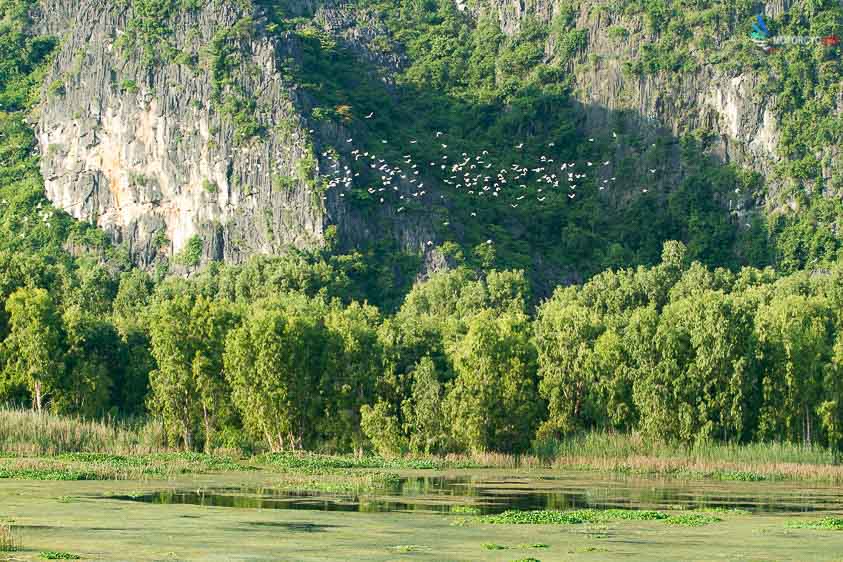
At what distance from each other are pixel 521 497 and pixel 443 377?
3822 cm

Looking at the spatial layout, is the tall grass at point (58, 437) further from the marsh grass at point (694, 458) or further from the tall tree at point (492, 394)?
the marsh grass at point (694, 458)

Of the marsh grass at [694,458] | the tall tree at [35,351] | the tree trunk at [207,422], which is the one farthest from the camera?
the tall tree at [35,351]

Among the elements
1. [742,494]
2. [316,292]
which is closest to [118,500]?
[742,494]

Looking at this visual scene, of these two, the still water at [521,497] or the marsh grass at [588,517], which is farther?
the still water at [521,497]

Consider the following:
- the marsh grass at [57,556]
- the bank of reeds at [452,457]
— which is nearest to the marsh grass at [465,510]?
the marsh grass at [57,556]

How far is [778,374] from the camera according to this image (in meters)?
115

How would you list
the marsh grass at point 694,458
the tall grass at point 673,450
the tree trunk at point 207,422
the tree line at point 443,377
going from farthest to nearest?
the tree trunk at point 207,422 → the tree line at point 443,377 → the tall grass at point 673,450 → the marsh grass at point 694,458

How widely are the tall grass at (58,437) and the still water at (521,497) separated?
2264 centimetres

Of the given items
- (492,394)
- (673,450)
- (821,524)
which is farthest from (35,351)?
(821,524)

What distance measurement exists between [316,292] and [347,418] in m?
79.4

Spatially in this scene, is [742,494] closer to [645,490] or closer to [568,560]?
[645,490]

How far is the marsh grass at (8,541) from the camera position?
189 ft

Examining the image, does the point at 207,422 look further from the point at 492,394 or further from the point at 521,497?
the point at 521,497

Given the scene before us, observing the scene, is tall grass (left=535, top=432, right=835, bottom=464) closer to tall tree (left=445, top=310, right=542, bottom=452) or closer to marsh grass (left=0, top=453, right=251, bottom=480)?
tall tree (left=445, top=310, right=542, bottom=452)
